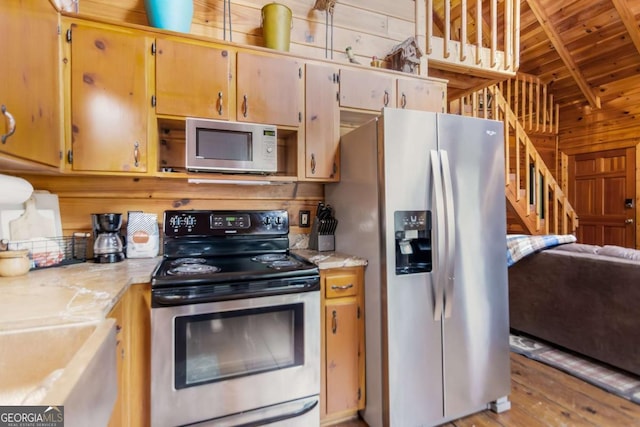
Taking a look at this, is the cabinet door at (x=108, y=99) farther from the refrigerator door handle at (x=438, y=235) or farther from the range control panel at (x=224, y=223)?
the refrigerator door handle at (x=438, y=235)

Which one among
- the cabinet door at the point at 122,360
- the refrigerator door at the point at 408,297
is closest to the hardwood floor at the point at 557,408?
the refrigerator door at the point at 408,297

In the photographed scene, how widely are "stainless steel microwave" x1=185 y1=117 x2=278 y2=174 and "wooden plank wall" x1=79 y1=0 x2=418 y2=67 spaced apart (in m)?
0.79

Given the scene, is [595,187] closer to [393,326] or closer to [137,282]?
[393,326]

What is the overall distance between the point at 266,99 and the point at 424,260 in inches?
53.2

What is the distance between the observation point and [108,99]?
1.71 metres

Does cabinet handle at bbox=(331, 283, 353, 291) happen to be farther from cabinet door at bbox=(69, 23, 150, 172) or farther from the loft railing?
the loft railing

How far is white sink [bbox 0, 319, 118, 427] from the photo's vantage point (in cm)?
53

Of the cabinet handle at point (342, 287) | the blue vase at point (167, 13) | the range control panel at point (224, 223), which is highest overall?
the blue vase at point (167, 13)

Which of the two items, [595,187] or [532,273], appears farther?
[595,187]

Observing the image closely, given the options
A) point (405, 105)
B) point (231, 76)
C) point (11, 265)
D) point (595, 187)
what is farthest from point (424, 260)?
point (595, 187)

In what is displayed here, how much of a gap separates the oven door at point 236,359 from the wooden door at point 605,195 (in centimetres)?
591

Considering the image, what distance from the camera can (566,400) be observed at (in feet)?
6.59

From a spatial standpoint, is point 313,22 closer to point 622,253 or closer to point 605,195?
point 622,253

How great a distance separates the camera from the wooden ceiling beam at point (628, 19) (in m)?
4.00
